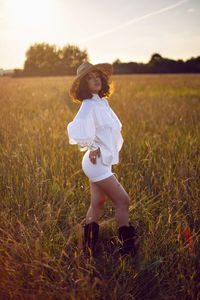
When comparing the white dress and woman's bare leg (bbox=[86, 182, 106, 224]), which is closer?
the white dress

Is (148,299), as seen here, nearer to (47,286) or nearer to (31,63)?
(47,286)

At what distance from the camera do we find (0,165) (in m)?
2.41

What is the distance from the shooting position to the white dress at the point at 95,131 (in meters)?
1.45

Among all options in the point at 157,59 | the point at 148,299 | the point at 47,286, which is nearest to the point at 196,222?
the point at 148,299

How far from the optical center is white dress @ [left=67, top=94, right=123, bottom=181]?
1.45 m

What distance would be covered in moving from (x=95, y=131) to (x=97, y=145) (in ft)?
0.30

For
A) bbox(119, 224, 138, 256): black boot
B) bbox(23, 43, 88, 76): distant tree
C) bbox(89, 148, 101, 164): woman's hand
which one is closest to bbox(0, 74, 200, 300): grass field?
bbox(119, 224, 138, 256): black boot

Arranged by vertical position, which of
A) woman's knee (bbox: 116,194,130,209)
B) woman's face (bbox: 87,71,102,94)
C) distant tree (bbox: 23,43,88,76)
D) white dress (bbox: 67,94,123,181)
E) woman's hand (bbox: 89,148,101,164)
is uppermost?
distant tree (bbox: 23,43,88,76)

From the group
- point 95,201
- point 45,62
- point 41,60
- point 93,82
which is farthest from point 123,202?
point 41,60

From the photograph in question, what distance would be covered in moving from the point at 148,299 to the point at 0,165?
1.80m

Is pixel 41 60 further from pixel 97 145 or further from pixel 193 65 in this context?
A: pixel 97 145

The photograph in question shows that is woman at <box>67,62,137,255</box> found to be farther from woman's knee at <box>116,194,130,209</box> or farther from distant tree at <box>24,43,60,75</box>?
distant tree at <box>24,43,60,75</box>

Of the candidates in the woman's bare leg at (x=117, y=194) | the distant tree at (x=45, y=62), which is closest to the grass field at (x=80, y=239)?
the woman's bare leg at (x=117, y=194)

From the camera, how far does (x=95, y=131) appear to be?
5.01 ft
